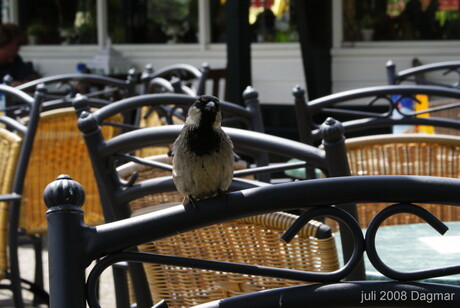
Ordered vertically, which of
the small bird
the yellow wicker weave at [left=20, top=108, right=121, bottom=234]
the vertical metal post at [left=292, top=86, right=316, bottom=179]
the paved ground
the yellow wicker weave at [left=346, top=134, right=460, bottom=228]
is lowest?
the paved ground

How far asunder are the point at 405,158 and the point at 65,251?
1712 millimetres

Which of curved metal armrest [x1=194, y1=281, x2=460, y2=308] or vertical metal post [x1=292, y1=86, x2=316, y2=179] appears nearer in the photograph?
curved metal armrest [x1=194, y1=281, x2=460, y2=308]

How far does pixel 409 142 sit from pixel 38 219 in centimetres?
171

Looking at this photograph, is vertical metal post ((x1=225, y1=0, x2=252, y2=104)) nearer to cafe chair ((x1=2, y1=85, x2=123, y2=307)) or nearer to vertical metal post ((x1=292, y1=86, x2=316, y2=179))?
cafe chair ((x1=2, y1=85, x2=123, y2=307))

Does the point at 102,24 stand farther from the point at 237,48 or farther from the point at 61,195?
the point at 61,195

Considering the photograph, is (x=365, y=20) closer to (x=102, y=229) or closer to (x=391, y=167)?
(x=391, y=167)

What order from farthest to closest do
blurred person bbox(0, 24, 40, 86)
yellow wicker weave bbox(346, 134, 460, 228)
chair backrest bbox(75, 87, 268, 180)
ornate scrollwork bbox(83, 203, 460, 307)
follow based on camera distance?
blurred person bbox(0, 24, 40, 86) → yellow wicker weave bbox(346, 134, 460, 228) → chair backrest bbox(75, 87, 268, 180) → ornate scrollwork bbox(83, 203, 460, 307)

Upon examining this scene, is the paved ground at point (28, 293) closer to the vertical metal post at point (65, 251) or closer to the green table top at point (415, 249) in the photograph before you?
the green table top at point (415, 249)

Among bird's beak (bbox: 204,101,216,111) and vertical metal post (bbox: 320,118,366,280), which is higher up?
bird's beak (bbox: 204,101,216,111)

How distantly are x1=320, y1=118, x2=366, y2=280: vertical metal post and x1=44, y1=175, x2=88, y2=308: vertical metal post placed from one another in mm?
669

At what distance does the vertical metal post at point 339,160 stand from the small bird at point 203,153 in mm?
266

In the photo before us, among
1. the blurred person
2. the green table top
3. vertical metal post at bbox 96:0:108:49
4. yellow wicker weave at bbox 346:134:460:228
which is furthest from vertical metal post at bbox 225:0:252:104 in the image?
the green table top

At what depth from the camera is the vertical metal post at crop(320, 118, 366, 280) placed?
1.55 meters

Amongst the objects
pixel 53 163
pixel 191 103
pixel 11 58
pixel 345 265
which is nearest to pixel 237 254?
pixel 345 265
